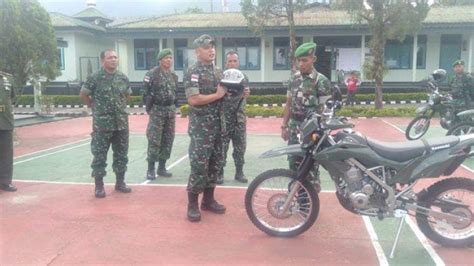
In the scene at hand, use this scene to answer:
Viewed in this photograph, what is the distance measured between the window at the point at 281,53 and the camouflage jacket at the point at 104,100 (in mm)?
19876

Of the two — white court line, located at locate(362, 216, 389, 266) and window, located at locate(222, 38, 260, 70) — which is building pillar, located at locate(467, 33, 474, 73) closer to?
window, located at locate(222, 38, 260, 70)

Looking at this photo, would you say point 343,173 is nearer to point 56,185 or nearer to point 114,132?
point 114,132

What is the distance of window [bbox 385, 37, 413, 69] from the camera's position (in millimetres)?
23969

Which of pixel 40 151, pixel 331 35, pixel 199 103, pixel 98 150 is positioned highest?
pixel 331 35

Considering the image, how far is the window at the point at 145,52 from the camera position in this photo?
2631 centimetres

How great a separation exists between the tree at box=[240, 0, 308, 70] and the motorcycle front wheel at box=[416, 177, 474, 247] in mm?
16119

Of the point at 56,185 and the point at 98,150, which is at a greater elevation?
the point at 98,150

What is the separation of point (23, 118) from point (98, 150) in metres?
12.2

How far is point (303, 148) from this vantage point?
4.23m

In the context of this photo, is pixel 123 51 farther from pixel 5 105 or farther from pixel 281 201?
pixel 281 201

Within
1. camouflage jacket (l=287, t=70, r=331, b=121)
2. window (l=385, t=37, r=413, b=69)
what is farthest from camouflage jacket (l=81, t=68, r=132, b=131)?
window (l=385, t=37, r=413, b=69)

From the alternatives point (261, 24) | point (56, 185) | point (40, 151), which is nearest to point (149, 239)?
point (56, 185)

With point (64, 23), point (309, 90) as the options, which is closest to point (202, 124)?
point (309, 90)

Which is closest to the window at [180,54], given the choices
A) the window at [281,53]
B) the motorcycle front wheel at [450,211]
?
the window at [281,53]
